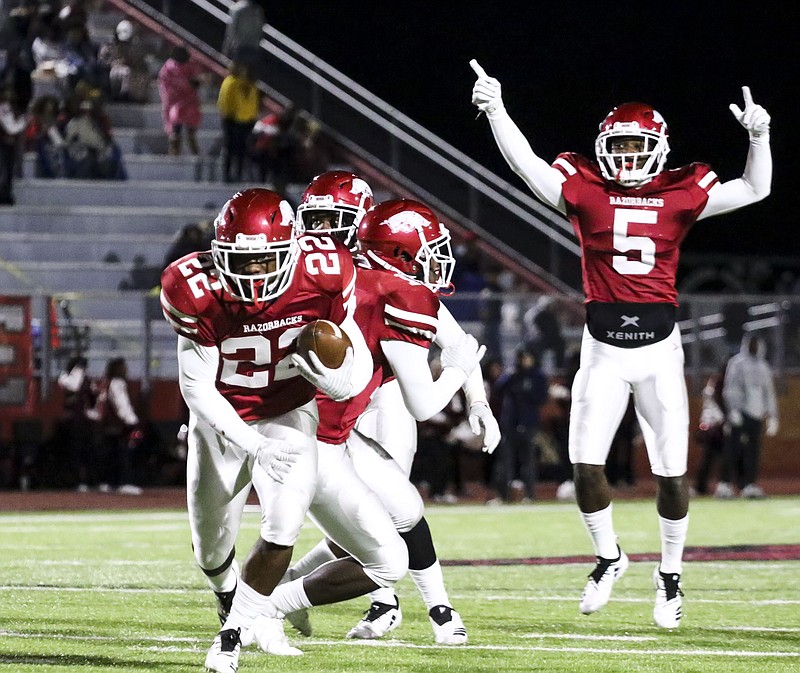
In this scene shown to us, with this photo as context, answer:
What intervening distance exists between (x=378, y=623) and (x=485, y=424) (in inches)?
31.0

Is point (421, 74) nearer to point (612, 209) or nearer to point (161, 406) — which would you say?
point (161, 406)

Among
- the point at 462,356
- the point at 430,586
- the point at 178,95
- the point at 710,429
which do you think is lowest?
the point at 430,586

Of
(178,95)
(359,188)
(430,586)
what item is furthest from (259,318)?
(178,95)

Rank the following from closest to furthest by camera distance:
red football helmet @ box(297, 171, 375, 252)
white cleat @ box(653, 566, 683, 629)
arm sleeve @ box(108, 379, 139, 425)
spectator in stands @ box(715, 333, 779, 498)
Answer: white cleat @ box(653, 566, 683, 629), red football helmet @ box(297, 171, 375, 252), arm sleeve @ box(108, 379, 139, 425), spectator in stands @ box(715, 333, 779, 498)

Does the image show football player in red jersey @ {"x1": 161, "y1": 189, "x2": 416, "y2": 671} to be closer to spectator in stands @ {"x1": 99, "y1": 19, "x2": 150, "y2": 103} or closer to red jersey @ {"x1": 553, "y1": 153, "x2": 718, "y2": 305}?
red jersey @ {"x1": 553, "y1": 153, "x2": 718, "y2": 305}

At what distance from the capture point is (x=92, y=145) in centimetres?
1702

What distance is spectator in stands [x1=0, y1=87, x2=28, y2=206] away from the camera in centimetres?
1648

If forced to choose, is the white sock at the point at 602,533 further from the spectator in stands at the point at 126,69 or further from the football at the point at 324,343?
the spectator in stands at the point at 126,69

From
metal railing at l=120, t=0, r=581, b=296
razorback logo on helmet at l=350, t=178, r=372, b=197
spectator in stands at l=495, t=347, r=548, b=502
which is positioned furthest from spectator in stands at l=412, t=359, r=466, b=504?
razorback logo on helmet at l=350, t=178, r=372, b=197

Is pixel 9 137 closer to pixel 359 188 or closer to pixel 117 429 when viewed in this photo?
pixel 117 429

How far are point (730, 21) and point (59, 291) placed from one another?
42.8 feet

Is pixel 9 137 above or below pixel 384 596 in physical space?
above

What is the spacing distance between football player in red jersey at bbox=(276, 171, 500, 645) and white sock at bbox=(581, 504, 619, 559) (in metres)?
0.89

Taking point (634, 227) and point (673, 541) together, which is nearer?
point (673, 541)
